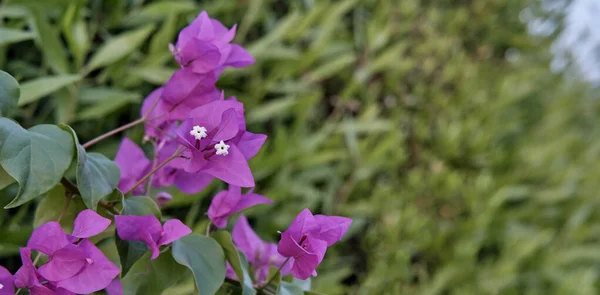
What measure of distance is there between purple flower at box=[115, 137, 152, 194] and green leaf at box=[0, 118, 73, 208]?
12 cm

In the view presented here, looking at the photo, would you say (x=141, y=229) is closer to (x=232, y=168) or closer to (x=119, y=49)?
(x=232, y=168)

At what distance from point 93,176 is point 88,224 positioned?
0.12ft

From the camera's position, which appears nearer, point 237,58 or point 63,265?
point 63,265

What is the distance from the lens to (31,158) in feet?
1.15

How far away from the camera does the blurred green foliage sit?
0.83 m

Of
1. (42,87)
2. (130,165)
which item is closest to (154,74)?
(42,87)

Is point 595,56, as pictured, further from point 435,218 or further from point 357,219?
point 357,219

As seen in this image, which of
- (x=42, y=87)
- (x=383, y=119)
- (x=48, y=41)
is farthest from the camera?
(x=383, y=119)

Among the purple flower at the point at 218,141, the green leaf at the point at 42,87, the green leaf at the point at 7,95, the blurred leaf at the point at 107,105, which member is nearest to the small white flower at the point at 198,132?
the purple flower at the point at 218,141

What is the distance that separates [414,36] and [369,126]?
42 cm

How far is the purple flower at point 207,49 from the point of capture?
0.44 metres

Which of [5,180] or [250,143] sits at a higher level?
[250,143]

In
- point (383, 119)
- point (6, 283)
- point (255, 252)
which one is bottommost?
point (6, 283)

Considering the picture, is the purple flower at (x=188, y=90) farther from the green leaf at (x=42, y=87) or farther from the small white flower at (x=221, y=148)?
the green leaf at (x=42, y=87)
